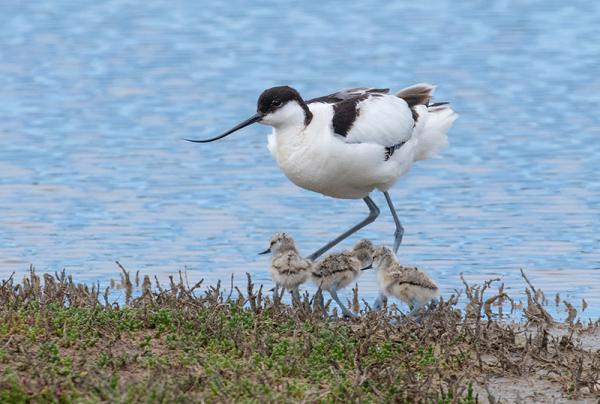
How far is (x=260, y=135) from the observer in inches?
668

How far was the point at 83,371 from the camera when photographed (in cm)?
733

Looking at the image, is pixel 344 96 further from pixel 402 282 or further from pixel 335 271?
pixel 402 282

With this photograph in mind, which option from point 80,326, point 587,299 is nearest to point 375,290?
point 587,299

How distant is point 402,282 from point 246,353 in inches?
53.7

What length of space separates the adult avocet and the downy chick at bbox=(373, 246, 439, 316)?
1.21m

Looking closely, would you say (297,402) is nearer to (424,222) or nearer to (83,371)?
(83,371)

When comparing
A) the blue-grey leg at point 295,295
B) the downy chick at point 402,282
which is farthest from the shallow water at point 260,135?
the blue-grey leg at point 295,295

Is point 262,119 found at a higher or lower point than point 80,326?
higher

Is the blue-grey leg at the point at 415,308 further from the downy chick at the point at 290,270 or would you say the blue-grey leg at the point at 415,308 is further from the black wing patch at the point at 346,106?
the black wing patch at the point at 346,106

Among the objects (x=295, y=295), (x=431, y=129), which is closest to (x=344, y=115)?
(x=431, y=129)

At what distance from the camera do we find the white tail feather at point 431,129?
37.3ft

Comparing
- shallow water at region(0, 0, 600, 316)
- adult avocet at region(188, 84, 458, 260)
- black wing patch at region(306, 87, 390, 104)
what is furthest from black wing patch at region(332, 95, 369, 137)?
shallow water at region(0, 0, 600, 316)

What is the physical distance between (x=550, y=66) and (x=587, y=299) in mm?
9892

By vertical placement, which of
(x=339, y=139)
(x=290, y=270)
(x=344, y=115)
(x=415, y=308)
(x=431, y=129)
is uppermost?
(x=344, y=115)
